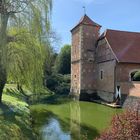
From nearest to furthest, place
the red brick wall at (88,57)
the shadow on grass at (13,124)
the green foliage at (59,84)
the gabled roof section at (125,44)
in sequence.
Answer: the shadow on grass at (13,124) → the gabled roof section at (125,44) → the red brick wall at (88,57) → the green foliage at (59,84)

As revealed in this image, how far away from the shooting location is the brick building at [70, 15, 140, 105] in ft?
99.1

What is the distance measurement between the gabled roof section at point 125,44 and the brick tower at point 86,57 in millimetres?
2335

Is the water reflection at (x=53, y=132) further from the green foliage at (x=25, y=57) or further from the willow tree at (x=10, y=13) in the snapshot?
the willow tree at (x=10, y=13)

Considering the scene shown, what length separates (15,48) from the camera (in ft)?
53.0

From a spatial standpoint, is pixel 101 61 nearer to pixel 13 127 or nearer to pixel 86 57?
pixel 86 57

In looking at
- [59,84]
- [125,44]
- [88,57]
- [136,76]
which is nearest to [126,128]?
[136,76]

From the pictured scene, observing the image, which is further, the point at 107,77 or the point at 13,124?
the point at 107,77

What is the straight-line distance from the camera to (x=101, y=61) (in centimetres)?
3412

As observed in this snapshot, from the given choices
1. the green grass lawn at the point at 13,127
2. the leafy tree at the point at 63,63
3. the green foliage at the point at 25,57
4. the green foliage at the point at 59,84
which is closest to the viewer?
the green grass lawn at the point at 13,127

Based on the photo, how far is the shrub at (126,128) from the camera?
646 cm

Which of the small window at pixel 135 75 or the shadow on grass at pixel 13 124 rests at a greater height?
the small window at pixel 135 75

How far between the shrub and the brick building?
21.2 meters

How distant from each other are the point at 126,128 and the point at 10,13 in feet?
36.2

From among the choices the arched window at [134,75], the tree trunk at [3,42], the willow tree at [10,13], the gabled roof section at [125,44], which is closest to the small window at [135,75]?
the arched window at [134,75]
